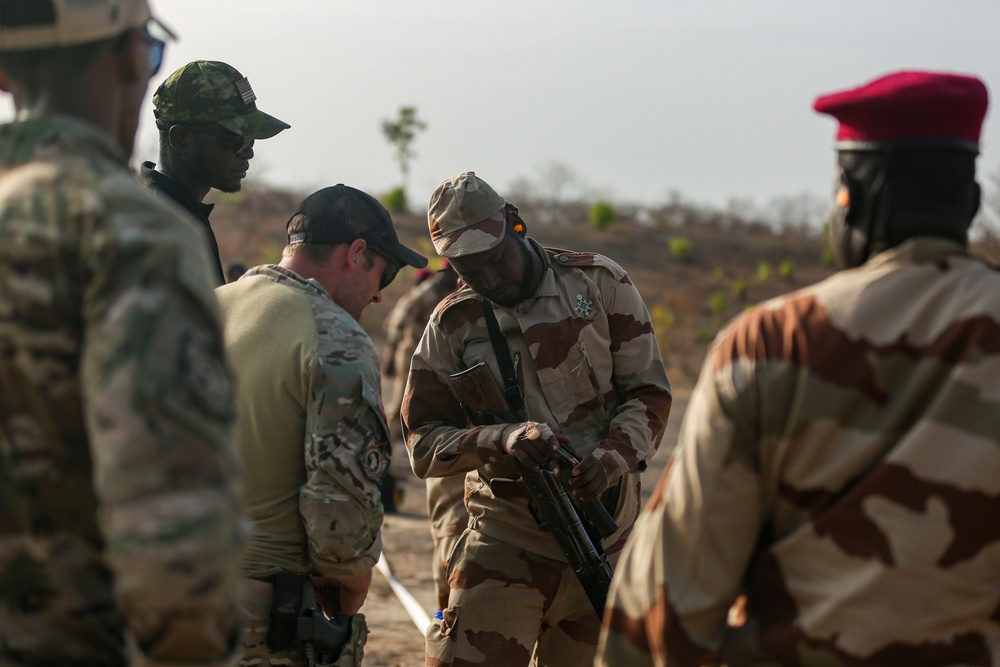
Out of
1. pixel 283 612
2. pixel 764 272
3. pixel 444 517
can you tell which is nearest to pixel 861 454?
pixel 283 612

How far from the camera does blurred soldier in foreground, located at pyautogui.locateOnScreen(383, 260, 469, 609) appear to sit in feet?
17.4

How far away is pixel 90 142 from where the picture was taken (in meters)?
1.97

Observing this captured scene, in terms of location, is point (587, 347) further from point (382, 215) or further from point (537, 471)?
point (382, 215)

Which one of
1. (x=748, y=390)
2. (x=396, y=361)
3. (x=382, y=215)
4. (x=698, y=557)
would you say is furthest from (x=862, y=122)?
(x=396, y=361)

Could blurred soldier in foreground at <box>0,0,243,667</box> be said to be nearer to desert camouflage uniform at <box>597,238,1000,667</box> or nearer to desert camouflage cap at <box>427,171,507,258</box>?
desert camouflage uniform at <box>597,238,1000,667</box>

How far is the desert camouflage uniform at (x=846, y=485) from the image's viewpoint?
7.15 ft

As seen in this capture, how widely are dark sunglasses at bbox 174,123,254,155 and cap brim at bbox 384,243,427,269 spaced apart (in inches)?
32.5

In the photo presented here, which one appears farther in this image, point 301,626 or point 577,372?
point 577,372

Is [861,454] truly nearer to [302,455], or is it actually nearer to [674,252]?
[302,455]

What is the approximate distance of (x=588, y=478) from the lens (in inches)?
163

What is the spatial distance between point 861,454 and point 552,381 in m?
2.26

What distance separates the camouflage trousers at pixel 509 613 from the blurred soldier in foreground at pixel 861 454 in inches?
74.3

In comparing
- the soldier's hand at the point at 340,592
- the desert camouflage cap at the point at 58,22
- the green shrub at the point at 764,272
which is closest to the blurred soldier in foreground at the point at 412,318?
the soldier's hand at the point at 340,592

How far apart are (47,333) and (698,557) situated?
128 centimetres
